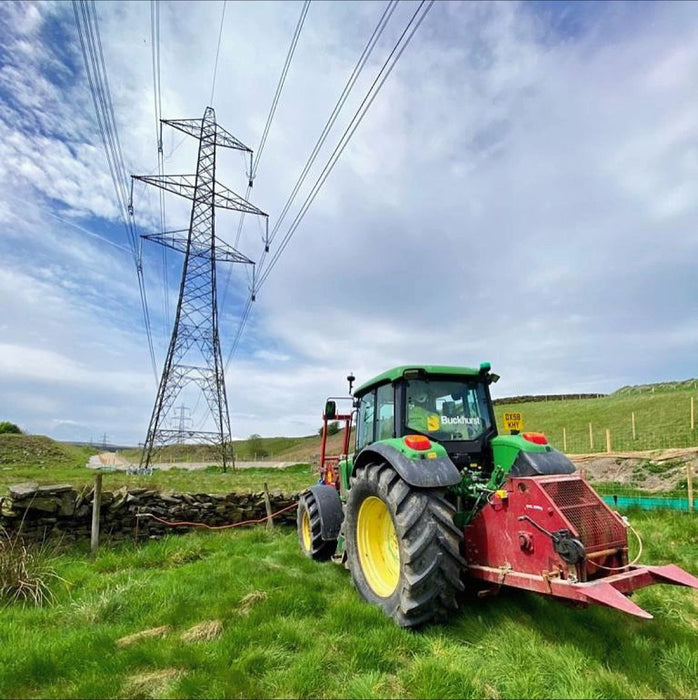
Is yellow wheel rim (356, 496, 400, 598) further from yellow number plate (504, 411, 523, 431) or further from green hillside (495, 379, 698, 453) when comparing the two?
green hillside (495, 379, 698, 453)

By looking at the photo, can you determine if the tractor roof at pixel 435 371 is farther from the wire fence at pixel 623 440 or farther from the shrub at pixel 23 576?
the wire fence at pixel 623 440

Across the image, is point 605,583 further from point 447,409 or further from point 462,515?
point 447,409

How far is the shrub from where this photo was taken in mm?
4859

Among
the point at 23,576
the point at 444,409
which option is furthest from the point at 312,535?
the point at 23,576

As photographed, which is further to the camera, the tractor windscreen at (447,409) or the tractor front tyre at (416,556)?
the tractor windscreen at (447,409)

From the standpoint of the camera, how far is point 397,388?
479 cm

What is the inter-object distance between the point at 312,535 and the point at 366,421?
1.57 metres

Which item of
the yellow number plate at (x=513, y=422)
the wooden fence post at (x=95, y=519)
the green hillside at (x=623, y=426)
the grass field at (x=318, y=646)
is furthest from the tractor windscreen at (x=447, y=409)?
the green hillside at (x=623, y=426)

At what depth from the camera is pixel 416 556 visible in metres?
3.45

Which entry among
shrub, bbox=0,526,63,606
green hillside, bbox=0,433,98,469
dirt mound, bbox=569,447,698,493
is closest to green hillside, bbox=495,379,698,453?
dirt mound, bbox=569,447,698,493

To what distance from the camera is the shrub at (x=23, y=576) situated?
486 centimetres

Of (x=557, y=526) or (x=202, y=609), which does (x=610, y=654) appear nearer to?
(x=557, y=526)

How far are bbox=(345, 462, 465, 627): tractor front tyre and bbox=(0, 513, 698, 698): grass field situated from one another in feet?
0.62

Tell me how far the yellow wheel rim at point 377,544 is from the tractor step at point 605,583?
1161mm
